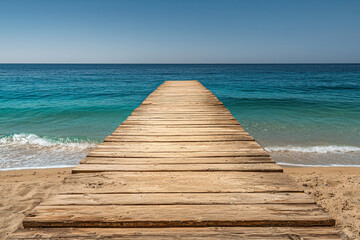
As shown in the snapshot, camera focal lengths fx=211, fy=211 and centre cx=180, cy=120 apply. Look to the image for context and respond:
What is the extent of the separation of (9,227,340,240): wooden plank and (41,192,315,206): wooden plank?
25cm

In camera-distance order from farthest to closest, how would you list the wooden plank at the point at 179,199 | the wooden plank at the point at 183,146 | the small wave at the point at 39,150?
the small wave at the point at 39,150
the wooden plank at the point at 183,146
the wooden plank at the point at 179,199

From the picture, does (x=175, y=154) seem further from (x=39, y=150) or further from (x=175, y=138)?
(x=39, y=150)

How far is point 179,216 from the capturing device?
1.52 m

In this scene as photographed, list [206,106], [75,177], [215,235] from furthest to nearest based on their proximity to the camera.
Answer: [206,106]
[75,177]
[215,235]

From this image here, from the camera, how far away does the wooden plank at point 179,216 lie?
1.46m

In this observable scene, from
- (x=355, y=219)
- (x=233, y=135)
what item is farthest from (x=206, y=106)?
(x=355, y=219)

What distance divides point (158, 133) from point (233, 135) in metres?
1.23

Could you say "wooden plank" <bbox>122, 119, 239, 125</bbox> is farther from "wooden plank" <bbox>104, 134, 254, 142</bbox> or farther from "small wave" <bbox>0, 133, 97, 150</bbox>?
"small wave" <bbox>0, 133, 97, 150</bbox>

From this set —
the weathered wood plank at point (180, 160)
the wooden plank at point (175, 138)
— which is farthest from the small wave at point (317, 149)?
the weathered wood plank at point (180, 160)

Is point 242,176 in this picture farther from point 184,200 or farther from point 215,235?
point 215,235

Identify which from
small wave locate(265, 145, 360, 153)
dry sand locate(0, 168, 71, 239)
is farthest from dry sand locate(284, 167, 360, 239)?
dry sand locate(0, 168, 71, 239)

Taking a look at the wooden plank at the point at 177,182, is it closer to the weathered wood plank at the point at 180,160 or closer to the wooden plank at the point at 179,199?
the wooden plank at the point at 179,199

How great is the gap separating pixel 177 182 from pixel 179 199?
277mm

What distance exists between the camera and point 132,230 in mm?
1438
